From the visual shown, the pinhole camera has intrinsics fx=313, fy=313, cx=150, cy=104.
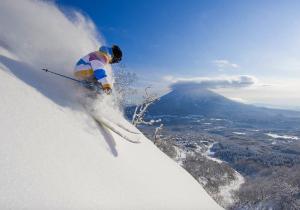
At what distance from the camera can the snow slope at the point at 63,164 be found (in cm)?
290

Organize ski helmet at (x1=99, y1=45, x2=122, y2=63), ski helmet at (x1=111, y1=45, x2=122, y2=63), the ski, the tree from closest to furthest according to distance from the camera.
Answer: the ski, ski helmet at (x1=99, y1=45, x2=122, y2=63), ski helmet at (x1=111, y1=45, x2=122, y2=63), the tree

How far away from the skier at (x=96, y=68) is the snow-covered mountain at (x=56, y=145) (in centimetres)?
40

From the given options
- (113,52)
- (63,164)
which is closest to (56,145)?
(63,164)

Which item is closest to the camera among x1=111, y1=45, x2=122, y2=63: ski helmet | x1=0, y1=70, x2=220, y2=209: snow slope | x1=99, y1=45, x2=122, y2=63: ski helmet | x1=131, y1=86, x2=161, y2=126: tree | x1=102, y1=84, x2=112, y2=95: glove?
x1=0, y1=70, x2=220, y2=209: snow slope

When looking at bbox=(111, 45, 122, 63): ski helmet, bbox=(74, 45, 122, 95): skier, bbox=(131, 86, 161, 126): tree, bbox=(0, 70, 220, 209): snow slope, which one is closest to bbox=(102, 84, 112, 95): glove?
bbox=(74, 45, 122, 95): skier

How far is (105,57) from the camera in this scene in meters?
6.87

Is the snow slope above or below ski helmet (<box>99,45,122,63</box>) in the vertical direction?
below

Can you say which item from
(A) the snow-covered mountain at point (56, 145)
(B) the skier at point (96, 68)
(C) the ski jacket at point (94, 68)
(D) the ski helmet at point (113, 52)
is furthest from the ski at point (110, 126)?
(D) the ski helmet at point (113, 52)

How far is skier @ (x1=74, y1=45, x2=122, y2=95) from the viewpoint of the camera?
6.23 metres

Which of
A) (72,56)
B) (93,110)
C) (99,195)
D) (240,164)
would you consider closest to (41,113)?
(99,195)

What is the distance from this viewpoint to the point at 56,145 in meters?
3.85

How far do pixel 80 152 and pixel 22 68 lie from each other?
2.48 meters

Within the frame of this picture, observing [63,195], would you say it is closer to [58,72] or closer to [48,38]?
[58,72]

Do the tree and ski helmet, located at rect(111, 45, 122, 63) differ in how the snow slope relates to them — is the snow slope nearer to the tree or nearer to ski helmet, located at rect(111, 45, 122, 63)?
ski helmet, located at rect(111, 45, 122, 63)
